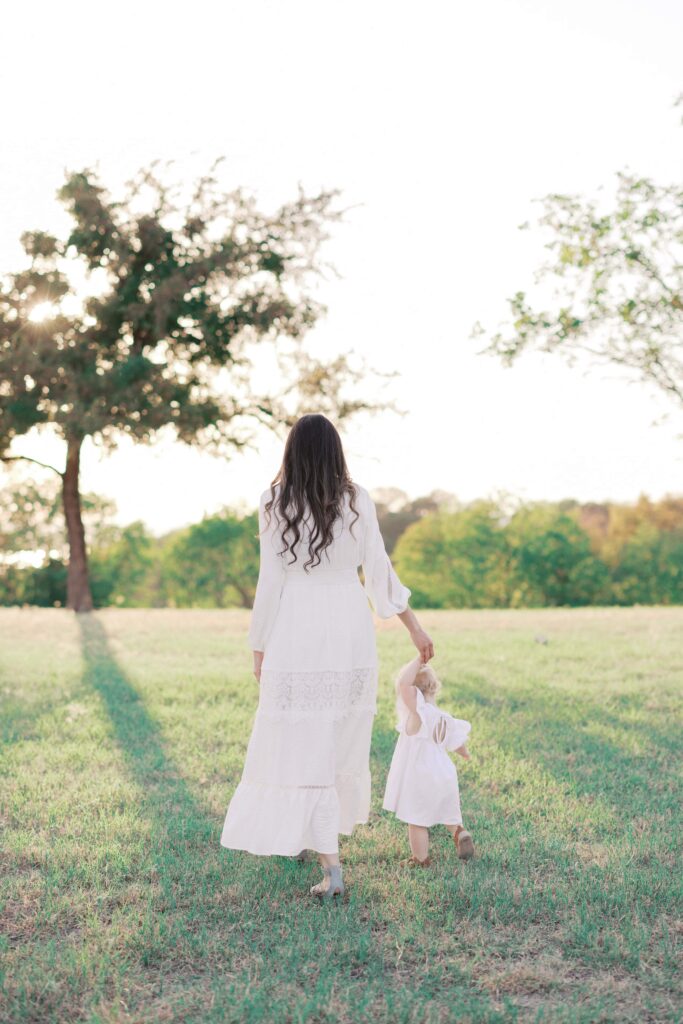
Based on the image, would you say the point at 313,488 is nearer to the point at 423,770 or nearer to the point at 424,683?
the point at 424,683

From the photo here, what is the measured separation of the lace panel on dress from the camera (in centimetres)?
513

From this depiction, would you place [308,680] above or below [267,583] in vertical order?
below

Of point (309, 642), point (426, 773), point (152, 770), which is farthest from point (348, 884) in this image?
Result: point (152, 770)

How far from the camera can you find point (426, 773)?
5457mm

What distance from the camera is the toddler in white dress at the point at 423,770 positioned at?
5.38m

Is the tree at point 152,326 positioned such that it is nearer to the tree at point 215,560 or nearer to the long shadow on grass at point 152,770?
the long shadow on grass at point 152,770

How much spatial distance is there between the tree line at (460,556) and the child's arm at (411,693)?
42.5 meters

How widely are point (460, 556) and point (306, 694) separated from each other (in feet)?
162

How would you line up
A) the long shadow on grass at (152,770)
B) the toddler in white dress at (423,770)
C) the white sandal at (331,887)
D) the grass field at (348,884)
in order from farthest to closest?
the long shadow on grass at (152,770) → the toddler in white dress at (423,770) → the white sandal at (331,887) → the grass field at (348,884)

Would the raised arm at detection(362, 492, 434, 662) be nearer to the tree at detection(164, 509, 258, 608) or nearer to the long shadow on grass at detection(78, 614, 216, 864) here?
the long shadow on grass at detection(78, 614, 216, 864)

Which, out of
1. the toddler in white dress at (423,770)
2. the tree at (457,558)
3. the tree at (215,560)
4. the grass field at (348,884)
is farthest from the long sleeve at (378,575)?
the tree at (457,558)

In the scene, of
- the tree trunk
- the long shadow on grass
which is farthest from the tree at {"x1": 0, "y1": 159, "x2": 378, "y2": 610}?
the long shadow on grass

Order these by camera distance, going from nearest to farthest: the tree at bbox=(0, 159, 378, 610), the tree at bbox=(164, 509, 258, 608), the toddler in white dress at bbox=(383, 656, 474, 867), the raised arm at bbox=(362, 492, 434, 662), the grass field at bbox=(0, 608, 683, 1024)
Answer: the grass field at bbox=(0, 608, 683, 1024) → the raised arm at bbox=(362, 492, 434, 662) → the toddler in white dress at bbox=(383, 656, 474, 867) → the tree at bbox=(0, 159, 378, 610) → the tree at bbox=(164, 509, 258, 608)

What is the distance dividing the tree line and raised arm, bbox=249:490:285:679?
4267 cm
